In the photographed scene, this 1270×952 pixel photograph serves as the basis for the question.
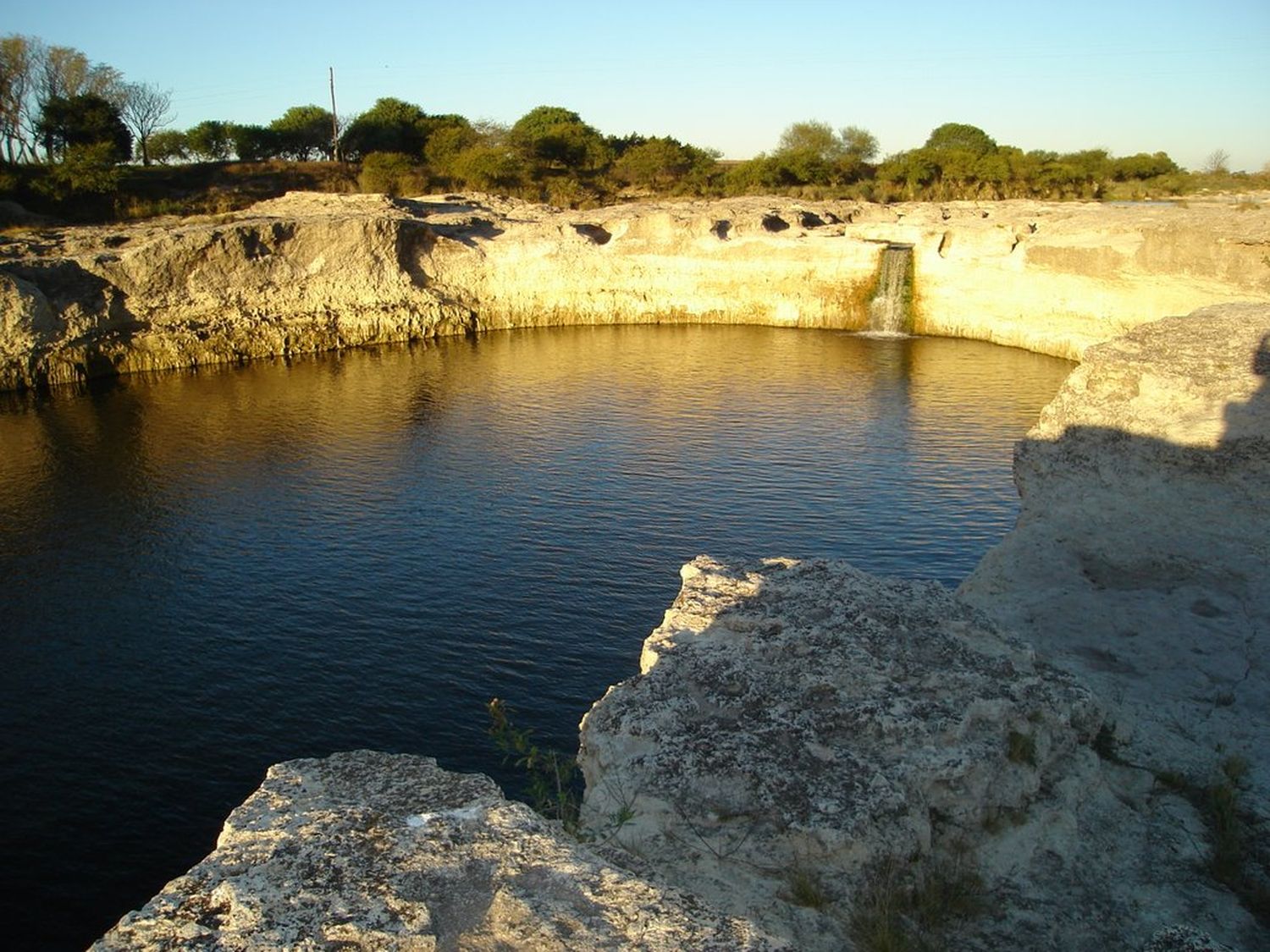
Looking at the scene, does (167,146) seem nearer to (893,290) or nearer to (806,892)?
(893,290)

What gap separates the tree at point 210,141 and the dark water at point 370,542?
49.2 meters

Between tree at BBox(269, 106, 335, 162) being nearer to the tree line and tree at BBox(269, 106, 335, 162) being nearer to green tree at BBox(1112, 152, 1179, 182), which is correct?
the tree line

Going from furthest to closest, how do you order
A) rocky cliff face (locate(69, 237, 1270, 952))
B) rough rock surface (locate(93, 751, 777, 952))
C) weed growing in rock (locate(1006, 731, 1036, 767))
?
weed growing in rock (locate(1006, 731, 1036, 767)), rocky cliff face (locate(69, 237, 1270, 952)), rough rock surface (locate(93, 751, 777, 952))

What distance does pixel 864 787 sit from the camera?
25.9 ft

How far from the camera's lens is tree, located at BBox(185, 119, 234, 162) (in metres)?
81.8

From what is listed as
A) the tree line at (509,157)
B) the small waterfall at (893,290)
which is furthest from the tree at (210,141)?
the small waterfall at (893,290)

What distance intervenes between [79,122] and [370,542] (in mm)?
59053

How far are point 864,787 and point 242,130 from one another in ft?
299

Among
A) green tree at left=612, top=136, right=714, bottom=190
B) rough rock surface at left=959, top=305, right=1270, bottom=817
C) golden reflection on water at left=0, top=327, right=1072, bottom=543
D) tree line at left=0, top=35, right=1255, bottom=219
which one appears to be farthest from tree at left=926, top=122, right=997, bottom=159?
rough rock surface at left=959, top=305, right=1270, bottom=817

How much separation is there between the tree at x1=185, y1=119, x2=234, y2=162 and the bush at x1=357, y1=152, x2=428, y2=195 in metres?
17.2

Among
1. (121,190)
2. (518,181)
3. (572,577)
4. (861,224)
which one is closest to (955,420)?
(572,577)

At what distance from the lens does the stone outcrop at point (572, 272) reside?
39.9 meters

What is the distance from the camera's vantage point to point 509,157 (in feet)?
250

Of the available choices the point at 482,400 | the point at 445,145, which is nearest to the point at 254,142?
the point at 445,145
